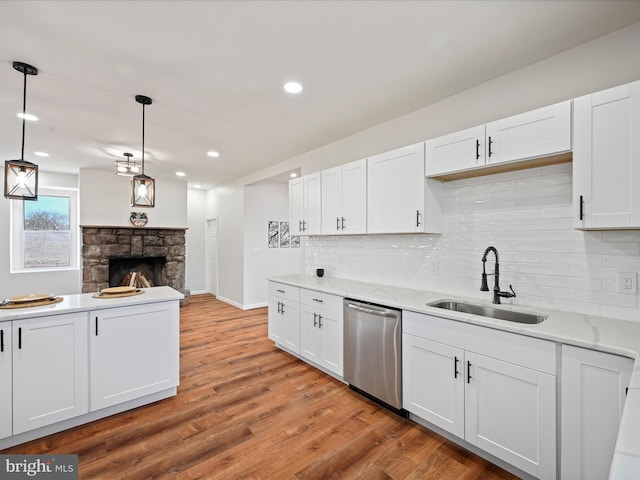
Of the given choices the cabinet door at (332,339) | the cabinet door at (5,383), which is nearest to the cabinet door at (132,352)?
the cabinet door at (5,383)

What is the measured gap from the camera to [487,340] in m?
1.88

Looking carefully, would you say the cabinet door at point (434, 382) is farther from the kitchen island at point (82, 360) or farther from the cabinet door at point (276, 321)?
the kitchen island at point (82, 360)

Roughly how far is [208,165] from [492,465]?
5.20m

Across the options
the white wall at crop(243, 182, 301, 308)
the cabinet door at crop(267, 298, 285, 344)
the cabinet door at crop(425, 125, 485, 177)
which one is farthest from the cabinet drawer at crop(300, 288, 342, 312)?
the white wall at crop(243, 182, 301, 308)

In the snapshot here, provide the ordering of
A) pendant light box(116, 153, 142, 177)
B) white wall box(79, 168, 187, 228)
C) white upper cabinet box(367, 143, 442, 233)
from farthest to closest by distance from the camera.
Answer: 1. white wall box(79, 168, 187, 228)
2. pendant light box(116, 153, 142, 177)
3. white upper cabinet box(367, 143, 442, 233)

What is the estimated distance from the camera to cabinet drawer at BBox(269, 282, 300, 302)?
3.54 metres

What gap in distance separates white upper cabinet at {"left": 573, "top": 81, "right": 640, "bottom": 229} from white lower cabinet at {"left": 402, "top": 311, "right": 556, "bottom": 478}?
0.80 meters

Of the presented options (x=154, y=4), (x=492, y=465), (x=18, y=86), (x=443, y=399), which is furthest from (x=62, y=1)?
(x=492, y=465)

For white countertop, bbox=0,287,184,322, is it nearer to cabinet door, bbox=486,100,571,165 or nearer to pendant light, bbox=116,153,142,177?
pendant light, bbox=116,153,142,177

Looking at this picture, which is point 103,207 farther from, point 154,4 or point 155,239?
point 154,4

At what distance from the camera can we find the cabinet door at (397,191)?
2.65 metres

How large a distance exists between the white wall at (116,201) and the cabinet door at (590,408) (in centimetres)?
666

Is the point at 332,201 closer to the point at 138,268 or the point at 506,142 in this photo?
the point at 506,142

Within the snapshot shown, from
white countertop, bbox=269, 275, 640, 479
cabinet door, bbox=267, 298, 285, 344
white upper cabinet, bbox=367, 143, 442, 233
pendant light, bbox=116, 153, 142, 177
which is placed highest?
pendant light, bbox=116, 153, 142, 177
